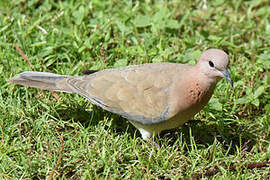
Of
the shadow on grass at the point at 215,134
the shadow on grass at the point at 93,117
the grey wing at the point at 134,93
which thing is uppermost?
the grey wing at the point at 134,93

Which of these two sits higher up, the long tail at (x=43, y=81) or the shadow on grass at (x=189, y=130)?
the long tail at (x=43, y=81)

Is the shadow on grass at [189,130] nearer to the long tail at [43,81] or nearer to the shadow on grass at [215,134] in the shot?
the shadow on grass at [215,134]

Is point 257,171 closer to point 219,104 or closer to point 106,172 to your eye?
point 219,104

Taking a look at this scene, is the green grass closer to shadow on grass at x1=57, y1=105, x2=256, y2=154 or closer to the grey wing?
shadow on grass at x1=57, y1=105, x2=256, y2=154

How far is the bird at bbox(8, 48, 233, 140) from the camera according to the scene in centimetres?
337

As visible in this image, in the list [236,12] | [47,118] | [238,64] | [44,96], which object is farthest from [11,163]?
[236,12]

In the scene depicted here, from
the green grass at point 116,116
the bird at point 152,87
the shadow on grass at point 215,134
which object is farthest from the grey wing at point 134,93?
the shadow on grass at point 215,134

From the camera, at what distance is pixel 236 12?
5.34 m

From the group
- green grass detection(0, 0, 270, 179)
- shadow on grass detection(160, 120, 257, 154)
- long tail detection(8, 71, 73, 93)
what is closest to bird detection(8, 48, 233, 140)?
long tail detection(8, 71, 73, 93)

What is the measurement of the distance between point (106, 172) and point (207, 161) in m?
0.83

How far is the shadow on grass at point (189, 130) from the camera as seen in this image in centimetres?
390

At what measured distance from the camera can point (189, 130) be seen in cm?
392

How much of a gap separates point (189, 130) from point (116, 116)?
67 cm

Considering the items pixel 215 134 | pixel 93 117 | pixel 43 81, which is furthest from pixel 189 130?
pixel 43 81
